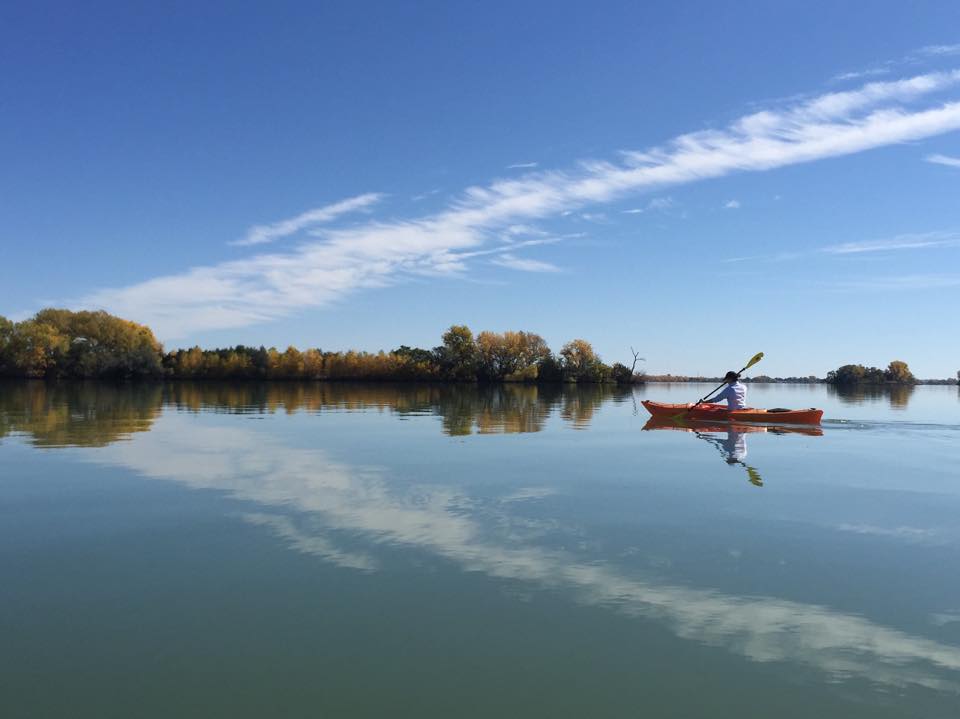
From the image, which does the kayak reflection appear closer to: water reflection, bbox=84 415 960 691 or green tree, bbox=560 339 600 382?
water reflection, bbox=84 415 960 691

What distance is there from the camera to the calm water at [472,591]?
4781 millimetres


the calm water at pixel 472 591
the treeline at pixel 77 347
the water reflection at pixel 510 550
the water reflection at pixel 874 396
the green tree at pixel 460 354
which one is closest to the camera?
the calm water at pixel 472 591

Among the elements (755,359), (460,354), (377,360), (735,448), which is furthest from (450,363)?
(735,448)

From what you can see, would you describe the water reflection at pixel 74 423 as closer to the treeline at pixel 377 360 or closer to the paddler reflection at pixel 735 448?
the paddler reflection at pixel 735 448

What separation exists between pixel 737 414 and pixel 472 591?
68.6 ft

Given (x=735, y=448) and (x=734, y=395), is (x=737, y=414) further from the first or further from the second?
(x=735, y=448)

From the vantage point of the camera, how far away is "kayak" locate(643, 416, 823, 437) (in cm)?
2442

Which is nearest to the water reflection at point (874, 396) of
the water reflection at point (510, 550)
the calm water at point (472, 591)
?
the calm water at point (472, 591)

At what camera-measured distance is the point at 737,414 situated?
82.6 feet

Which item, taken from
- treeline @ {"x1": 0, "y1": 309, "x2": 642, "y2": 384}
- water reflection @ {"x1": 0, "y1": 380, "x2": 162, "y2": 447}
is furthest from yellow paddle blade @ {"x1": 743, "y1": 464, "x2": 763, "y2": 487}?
treeline @ {"x1": 0, "y1": 309, "x2": 642, "y2": 384}

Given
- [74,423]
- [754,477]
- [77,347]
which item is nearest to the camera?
[754,477]

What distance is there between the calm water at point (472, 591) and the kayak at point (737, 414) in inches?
406

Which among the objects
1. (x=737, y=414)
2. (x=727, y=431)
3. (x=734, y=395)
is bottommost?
(x=727, y=431)

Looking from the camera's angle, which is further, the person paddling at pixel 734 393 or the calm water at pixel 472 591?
the person paddling at pixel 734 393
